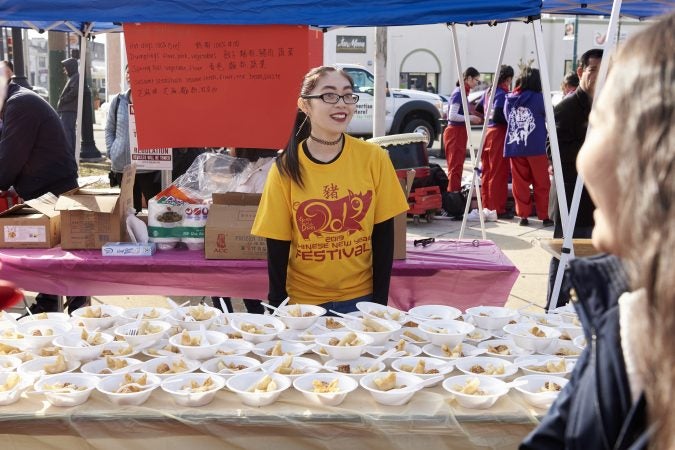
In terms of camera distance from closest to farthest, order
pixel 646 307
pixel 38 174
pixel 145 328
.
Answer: pixel 646 307 → pixel 145 328 → pixel 38 174

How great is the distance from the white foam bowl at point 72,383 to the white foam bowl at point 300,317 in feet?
2.66

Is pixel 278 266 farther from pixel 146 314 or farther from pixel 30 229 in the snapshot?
pixel 30 229

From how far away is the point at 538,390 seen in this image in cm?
239

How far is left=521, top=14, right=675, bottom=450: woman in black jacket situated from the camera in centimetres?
93

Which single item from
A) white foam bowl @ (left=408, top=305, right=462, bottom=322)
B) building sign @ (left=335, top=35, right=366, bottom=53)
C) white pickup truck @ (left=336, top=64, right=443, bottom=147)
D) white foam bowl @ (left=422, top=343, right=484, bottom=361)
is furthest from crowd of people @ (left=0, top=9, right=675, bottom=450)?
building sign @ (left=335, top=35, right=366, bottom=53)

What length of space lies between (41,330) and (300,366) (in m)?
1.07

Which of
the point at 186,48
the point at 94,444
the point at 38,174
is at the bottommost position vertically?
the point at 94,444

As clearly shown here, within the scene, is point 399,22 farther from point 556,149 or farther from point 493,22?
point 556,149

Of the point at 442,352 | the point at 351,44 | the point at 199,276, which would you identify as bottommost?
the point at 199,276

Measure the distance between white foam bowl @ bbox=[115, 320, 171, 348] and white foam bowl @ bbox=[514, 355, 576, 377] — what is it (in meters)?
1.31

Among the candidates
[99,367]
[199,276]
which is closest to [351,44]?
[199,276]

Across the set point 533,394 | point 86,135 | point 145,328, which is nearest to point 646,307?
point 533,394

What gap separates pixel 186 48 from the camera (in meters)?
4.86

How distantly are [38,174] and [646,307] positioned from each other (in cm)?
502
